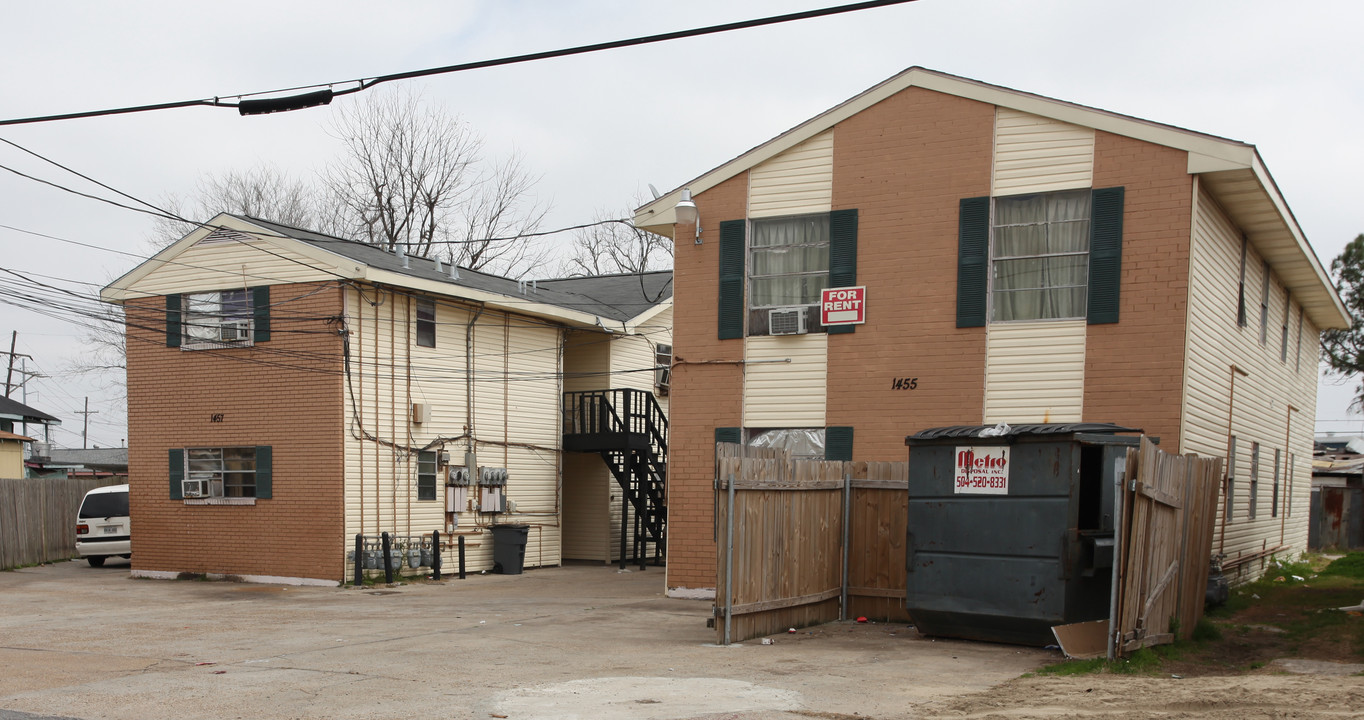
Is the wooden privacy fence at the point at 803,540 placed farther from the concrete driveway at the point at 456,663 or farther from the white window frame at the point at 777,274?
the white window frame at the point at 777,274

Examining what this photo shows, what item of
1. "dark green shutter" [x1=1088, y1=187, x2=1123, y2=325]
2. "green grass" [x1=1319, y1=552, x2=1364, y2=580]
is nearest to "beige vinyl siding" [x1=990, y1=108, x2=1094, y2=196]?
"dark green shutter" [x1=1088, y1=187, x2=1123, y2=325]

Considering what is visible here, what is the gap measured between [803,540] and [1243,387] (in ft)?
27.1

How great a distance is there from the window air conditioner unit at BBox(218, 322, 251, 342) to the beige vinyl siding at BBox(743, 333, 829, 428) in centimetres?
959

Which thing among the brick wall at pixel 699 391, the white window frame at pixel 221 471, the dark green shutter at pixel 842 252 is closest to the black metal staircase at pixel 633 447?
the brick wall at pixel 699 391

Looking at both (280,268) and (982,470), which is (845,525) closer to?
(982,470)

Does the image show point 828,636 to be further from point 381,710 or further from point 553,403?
point 553,403

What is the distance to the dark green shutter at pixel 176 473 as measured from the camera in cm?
1992

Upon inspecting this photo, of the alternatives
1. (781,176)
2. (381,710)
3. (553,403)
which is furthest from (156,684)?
(553,403)

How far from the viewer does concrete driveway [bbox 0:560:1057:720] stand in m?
7.63

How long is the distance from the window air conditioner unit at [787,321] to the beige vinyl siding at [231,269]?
795cm

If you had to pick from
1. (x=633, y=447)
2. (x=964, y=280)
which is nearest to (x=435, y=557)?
(x=633, y=447)

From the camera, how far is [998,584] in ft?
33.3

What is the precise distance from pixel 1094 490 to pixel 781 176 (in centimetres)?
644

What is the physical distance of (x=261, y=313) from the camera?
62.8 feet
